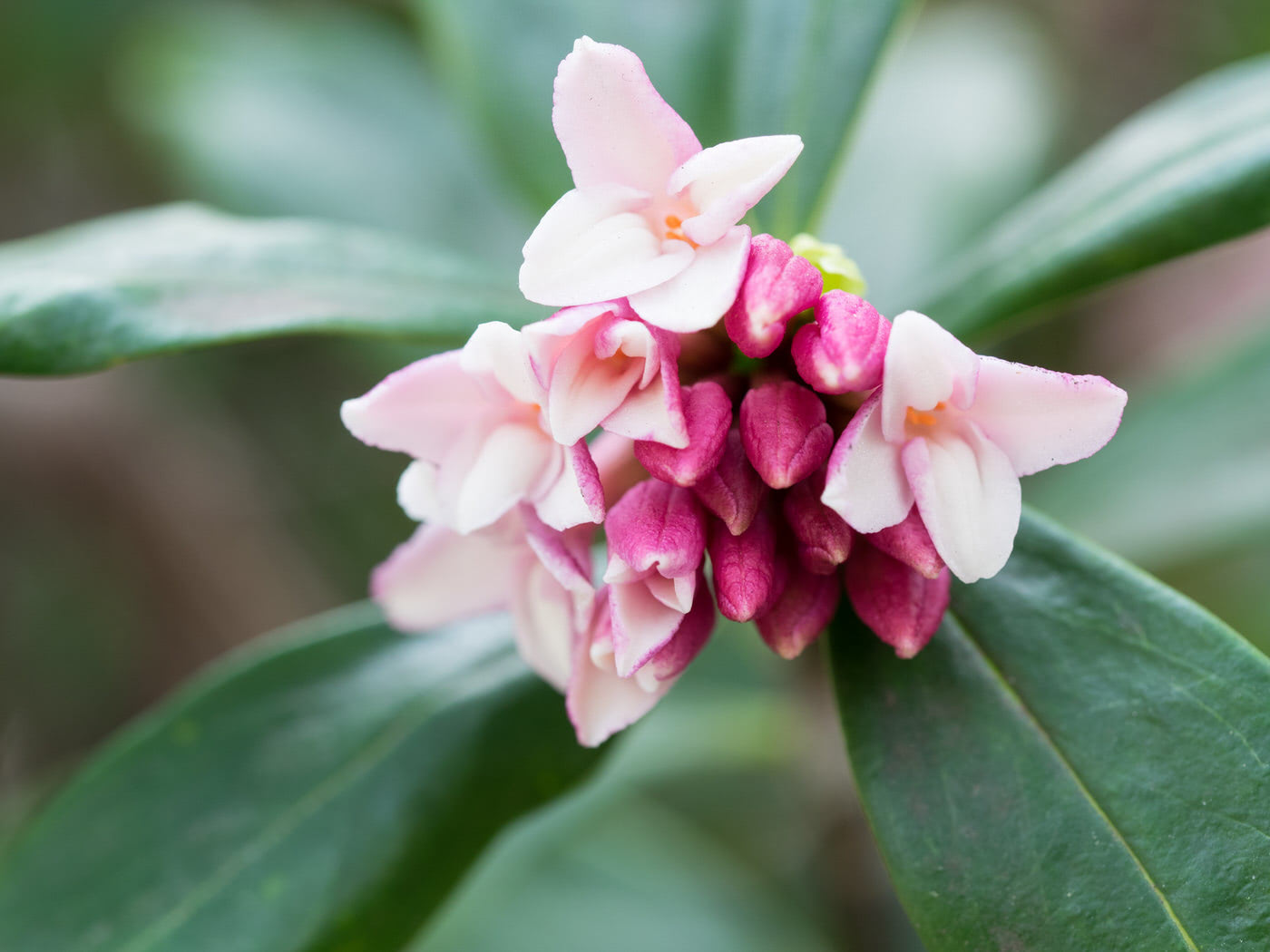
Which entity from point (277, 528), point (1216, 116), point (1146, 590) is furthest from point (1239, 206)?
point (277, 528)

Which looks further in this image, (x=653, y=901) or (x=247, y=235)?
(x=653, y=901)

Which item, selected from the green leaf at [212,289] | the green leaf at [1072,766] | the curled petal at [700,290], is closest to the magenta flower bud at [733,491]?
the curled petal at [700,290]

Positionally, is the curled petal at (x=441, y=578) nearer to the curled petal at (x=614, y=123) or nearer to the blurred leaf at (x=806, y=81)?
the curled petal at (x=614, y=123)

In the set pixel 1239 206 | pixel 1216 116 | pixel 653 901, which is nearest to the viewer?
pixel 1239 206

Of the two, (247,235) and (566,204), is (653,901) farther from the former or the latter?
(566,204)

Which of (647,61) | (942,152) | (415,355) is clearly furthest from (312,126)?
(942,152)

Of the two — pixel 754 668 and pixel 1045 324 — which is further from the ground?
pixel 1045 324
